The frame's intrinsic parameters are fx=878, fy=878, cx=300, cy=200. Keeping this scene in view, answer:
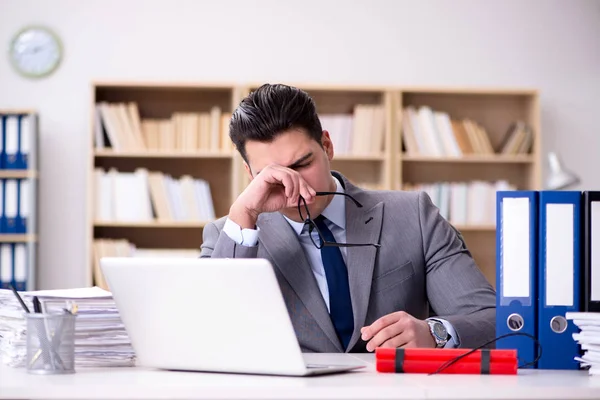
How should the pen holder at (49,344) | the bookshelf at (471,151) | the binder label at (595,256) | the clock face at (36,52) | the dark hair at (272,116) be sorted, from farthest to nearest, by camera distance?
the clock face at (36,52) < the bookshelf at (471,151) < the dark hair at (272,116) < the binder label at (595,256) < the pen holder at (49,344)

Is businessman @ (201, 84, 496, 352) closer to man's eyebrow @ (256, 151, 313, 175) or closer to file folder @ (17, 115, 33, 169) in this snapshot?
man's eyebrow @ (256, 151, 313, 175)

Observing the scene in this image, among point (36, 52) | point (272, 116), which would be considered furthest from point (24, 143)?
point (272, 116)

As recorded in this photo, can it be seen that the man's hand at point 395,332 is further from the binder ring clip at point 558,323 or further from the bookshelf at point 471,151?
the bookshelf at point 471,151

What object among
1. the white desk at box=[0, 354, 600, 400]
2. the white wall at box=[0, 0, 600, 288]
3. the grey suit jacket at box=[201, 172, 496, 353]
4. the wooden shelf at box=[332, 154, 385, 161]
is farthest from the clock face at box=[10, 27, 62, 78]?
the white desk at box=[0, 354, 600, 400]

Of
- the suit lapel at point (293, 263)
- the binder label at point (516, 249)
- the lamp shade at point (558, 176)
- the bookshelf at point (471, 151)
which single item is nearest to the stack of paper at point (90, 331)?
the suit lapel at point (293, 263)

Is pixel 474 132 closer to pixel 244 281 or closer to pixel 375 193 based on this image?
pixel 375 193

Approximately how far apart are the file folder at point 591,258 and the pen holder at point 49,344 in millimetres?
886

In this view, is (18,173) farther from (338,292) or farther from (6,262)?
(338,292)

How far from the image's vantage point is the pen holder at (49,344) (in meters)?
1.41

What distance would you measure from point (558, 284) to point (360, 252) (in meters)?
0.66

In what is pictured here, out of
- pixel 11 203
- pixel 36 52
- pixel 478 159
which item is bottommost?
pixel 11 203

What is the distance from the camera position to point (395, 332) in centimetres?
167

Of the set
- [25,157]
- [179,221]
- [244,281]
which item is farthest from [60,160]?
[244,281]

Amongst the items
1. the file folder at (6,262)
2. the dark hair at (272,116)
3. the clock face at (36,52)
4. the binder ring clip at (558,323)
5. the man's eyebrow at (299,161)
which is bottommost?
the file folder at (6,262)
